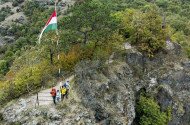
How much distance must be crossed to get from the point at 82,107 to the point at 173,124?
16846mm

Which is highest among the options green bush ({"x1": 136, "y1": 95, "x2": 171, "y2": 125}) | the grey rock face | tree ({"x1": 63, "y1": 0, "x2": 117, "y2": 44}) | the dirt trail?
tree ({"x1": 63, "y1": 0, "x2": 117, "y2": 44})

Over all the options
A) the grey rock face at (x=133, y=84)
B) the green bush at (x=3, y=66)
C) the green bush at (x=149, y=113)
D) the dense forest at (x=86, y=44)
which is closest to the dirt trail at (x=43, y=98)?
the dense forest at (x=86, y=44)

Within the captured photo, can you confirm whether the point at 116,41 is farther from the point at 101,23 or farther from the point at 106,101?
the point at 106,101

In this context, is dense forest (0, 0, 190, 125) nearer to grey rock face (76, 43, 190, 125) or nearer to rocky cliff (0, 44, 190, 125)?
rocky cliff (0, 44, 190, 125)

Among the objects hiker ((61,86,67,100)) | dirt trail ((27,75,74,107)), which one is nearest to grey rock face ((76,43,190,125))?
hiker ((61,86,67,100))

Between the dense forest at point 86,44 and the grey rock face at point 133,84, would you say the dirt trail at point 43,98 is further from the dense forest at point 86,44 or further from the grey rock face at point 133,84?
the grey rock face at point 133,84

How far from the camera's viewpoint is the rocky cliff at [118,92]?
134 feet

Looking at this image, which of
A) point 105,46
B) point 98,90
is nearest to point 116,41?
point 105,46

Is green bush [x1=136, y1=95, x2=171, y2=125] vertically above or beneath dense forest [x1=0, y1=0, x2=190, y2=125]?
beneath

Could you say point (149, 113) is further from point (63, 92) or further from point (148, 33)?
point (63, 92)

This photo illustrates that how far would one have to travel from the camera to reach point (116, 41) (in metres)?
53.3

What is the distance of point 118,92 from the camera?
47.2m

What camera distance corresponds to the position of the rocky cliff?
41.0 metres

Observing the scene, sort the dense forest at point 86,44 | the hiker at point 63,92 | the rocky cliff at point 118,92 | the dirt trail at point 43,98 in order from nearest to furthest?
the rocky cliff at point 118,92, the hiker at point 63,92, the dirt trail at point 43,98, the dense forest at point 86,44
